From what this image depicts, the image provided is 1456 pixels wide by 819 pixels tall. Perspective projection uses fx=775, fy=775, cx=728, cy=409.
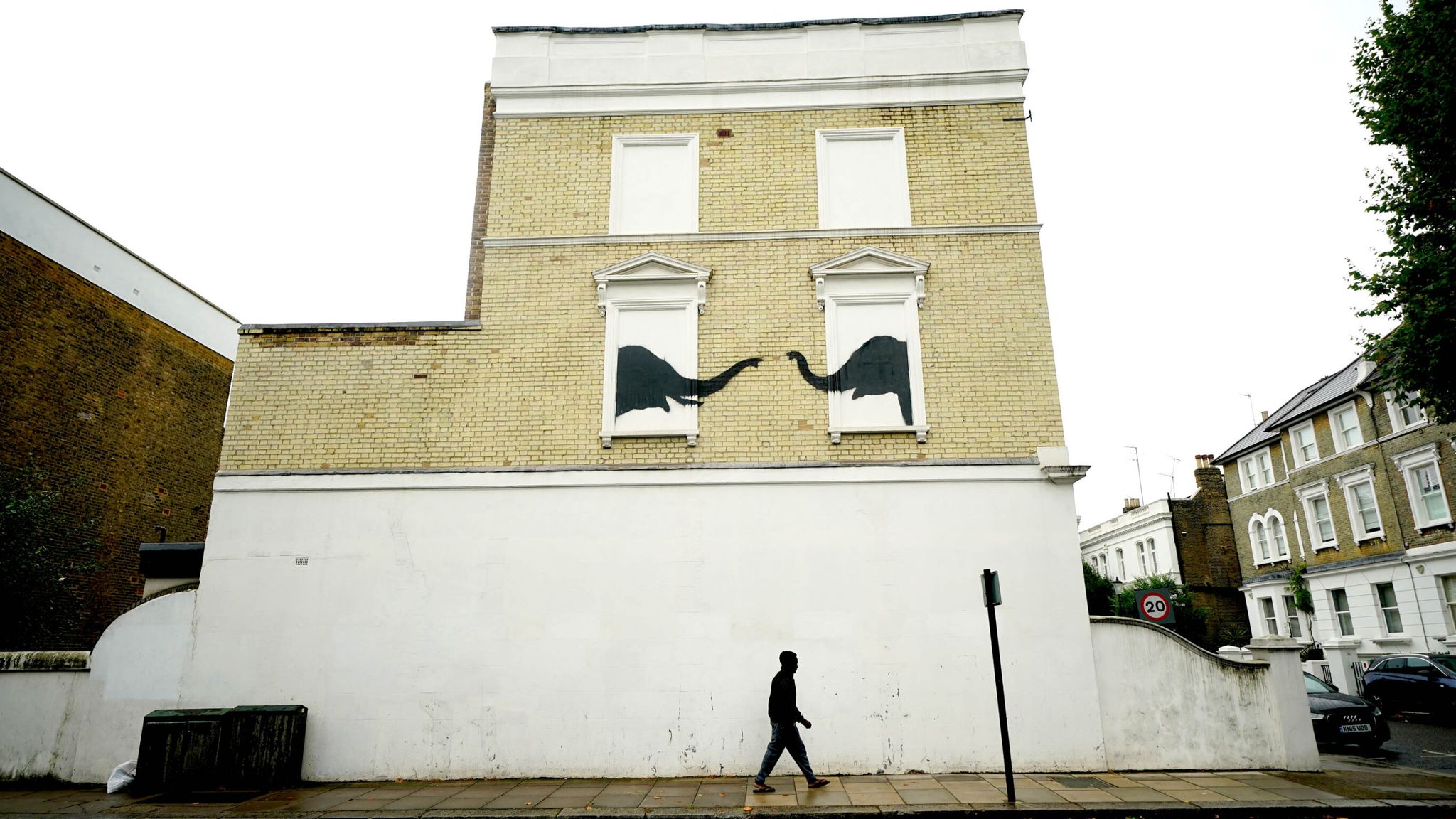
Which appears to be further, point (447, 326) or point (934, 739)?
point (447, 326)

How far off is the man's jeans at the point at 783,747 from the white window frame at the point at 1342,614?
27682mm

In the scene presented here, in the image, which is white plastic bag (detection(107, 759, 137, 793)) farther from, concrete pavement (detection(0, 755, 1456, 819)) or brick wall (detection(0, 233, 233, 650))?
brick wall (detection(0, 233, 233, 650))

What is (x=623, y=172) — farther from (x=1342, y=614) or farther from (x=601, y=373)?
(x=1342, y=614)

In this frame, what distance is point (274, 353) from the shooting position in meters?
12.1

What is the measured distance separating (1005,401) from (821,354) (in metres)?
2.80

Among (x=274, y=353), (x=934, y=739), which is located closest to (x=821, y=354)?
(x=934, y=739)

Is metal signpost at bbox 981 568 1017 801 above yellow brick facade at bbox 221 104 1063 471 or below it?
below

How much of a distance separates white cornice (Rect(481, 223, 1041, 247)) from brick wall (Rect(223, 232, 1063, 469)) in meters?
0.10

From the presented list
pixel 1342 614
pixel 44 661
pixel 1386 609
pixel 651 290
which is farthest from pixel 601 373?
pixel 1342 614

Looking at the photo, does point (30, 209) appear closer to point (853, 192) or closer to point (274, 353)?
point (274, 353)

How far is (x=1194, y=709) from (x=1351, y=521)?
23431mm

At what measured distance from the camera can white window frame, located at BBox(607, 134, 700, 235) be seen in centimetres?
1270

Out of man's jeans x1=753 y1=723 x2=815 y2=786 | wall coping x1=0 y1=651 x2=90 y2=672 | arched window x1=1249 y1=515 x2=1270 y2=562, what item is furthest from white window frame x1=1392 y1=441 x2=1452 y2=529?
wall coping x1=0 y1=651 x2=90 y2=672

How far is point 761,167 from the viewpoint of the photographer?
42.3ft
